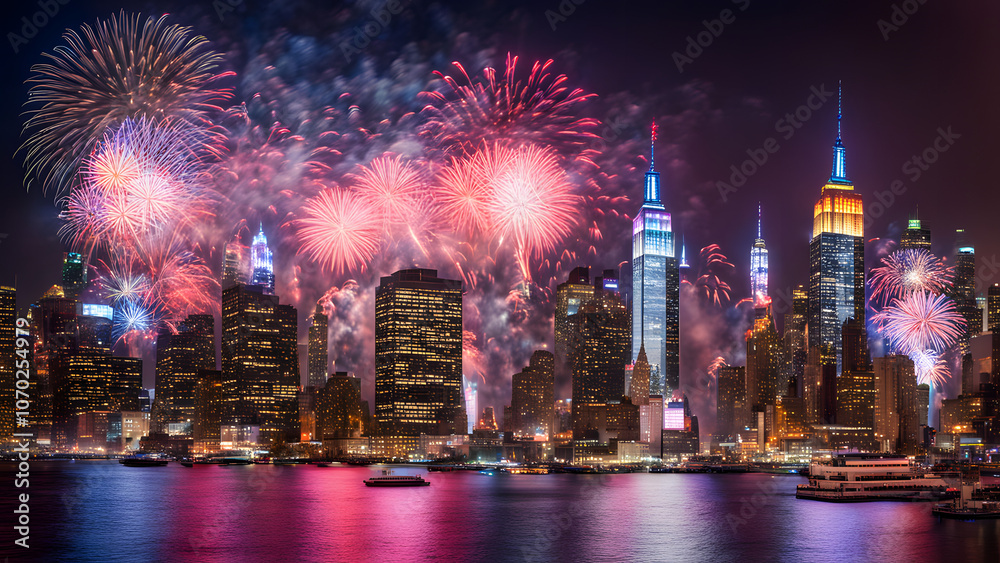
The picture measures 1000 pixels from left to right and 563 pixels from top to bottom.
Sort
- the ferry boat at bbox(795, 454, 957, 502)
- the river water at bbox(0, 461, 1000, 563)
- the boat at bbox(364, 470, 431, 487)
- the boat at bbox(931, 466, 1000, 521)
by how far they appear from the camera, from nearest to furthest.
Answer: the river water at bbox(0, 461, 1000, 563)
the boat at bbox(931, 466, 1000, 521)
the ferry boat at bbox(795, 454, 957, 502)
the boat at bbox(364, 470, 431, 487)

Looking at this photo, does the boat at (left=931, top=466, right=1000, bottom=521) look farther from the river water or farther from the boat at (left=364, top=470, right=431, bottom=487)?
the boat at (left=364, top=470, right=431, bottom=487)

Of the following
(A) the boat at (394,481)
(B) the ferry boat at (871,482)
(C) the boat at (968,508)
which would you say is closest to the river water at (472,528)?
(C) the boat at (968,508)

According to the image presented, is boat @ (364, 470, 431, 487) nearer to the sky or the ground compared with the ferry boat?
nearer to the ground

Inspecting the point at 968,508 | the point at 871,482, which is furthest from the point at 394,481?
the point at 968,508

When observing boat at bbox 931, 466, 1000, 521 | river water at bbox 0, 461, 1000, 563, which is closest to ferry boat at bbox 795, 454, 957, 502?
river water at bbox 0, 461, 1000, 563

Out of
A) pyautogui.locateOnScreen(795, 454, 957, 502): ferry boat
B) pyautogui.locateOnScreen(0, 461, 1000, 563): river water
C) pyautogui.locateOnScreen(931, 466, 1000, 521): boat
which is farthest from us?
pyautogui.locateOnScreen(795, 454, 957, 502): ferry boat

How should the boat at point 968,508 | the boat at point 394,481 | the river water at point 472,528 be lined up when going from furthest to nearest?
the boat at point 394,481 → the boat at point 968,508 → the river water at point 472,528

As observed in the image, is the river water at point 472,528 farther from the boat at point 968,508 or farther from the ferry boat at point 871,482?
the ferry boat at point 871,482

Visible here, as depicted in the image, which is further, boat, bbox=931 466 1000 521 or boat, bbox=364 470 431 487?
boat, bbox=364 470 431 487
